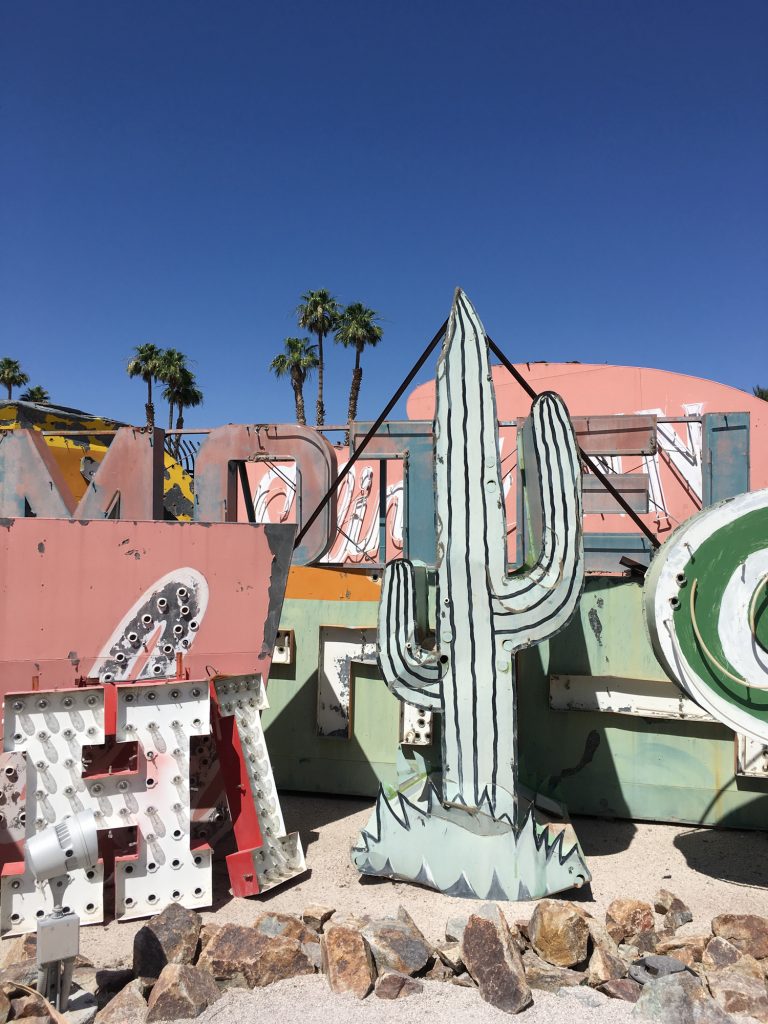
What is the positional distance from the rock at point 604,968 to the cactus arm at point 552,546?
1.75m

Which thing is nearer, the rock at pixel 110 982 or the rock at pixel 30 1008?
the rock at pixel 30 1008

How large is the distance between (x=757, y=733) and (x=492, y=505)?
2.03 m

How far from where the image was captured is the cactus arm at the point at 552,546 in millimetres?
4680

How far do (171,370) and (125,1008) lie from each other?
33424mm

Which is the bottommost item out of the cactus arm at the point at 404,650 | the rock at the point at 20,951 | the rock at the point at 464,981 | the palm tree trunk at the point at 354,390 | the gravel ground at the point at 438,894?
the gravel ground at the point at 438,894

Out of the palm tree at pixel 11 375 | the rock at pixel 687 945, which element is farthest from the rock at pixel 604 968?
the palm tree at pixel 11 375

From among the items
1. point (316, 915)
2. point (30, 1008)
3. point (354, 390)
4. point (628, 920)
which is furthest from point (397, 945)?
point (354, 390)

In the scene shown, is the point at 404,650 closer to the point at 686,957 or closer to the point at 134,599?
the point at 134,599

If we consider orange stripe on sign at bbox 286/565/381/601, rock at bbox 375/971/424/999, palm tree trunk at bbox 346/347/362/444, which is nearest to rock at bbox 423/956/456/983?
rock at bbox 375/971/424/999

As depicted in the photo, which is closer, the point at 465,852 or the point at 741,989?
the point at 741,989

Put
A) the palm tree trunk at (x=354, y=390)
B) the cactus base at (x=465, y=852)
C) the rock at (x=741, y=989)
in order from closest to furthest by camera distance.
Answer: the rock at (x=741, y=989) → the cactus base at (x=465, y=852) → the palm tree trunk at (x=354, y=390)

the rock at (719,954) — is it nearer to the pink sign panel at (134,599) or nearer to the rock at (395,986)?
the rock at (395,986)

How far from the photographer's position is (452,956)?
362 cm

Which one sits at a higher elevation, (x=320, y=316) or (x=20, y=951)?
(x=320, y=316)
